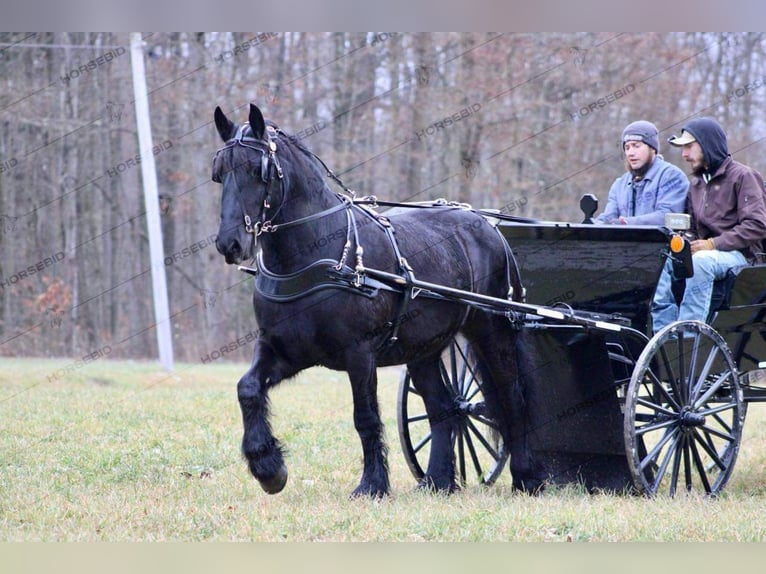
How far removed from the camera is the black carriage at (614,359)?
22.4 feet

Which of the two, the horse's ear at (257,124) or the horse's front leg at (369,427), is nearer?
the horse's ear at (257,124)

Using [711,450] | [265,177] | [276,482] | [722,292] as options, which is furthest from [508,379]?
[265,177]

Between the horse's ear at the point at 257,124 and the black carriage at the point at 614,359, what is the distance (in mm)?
1495

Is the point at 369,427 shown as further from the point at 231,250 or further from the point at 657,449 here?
the point at 657,449

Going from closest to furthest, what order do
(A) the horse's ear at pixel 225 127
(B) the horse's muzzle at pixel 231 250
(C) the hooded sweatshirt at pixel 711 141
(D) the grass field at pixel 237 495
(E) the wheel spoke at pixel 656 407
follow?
1. (D) the grass field at pixel 237 495
2. (B) the horse's muzzle at pixel 231 250
3. (A) the horse's ear at pixel 225 127
4. (E) the wheel spoke at pixel 656 407
5. (C) the hooded sweatshirt at pixel 711 141

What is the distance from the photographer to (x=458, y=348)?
7.70 m

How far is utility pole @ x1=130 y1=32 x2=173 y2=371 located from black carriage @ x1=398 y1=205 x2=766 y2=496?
34.4ft

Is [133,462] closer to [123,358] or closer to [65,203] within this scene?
[123,358]

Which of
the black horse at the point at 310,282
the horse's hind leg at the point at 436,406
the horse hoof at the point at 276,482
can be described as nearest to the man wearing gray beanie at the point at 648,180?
the horse's hind leg at the point at 436,406

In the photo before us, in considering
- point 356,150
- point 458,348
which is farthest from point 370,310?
point 356,150

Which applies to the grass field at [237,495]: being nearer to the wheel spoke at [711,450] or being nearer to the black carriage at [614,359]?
the wheel spoke at [711,450]

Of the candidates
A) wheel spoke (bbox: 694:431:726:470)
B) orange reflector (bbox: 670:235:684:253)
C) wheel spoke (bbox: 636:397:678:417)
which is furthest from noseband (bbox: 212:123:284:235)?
wheel spoke (bbox: 694:431:726:470)

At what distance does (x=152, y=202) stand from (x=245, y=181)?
1223 centimetres

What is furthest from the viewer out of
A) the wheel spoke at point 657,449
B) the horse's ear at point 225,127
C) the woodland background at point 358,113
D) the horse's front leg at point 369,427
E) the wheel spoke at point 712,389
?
the woodland background at point 358,113
